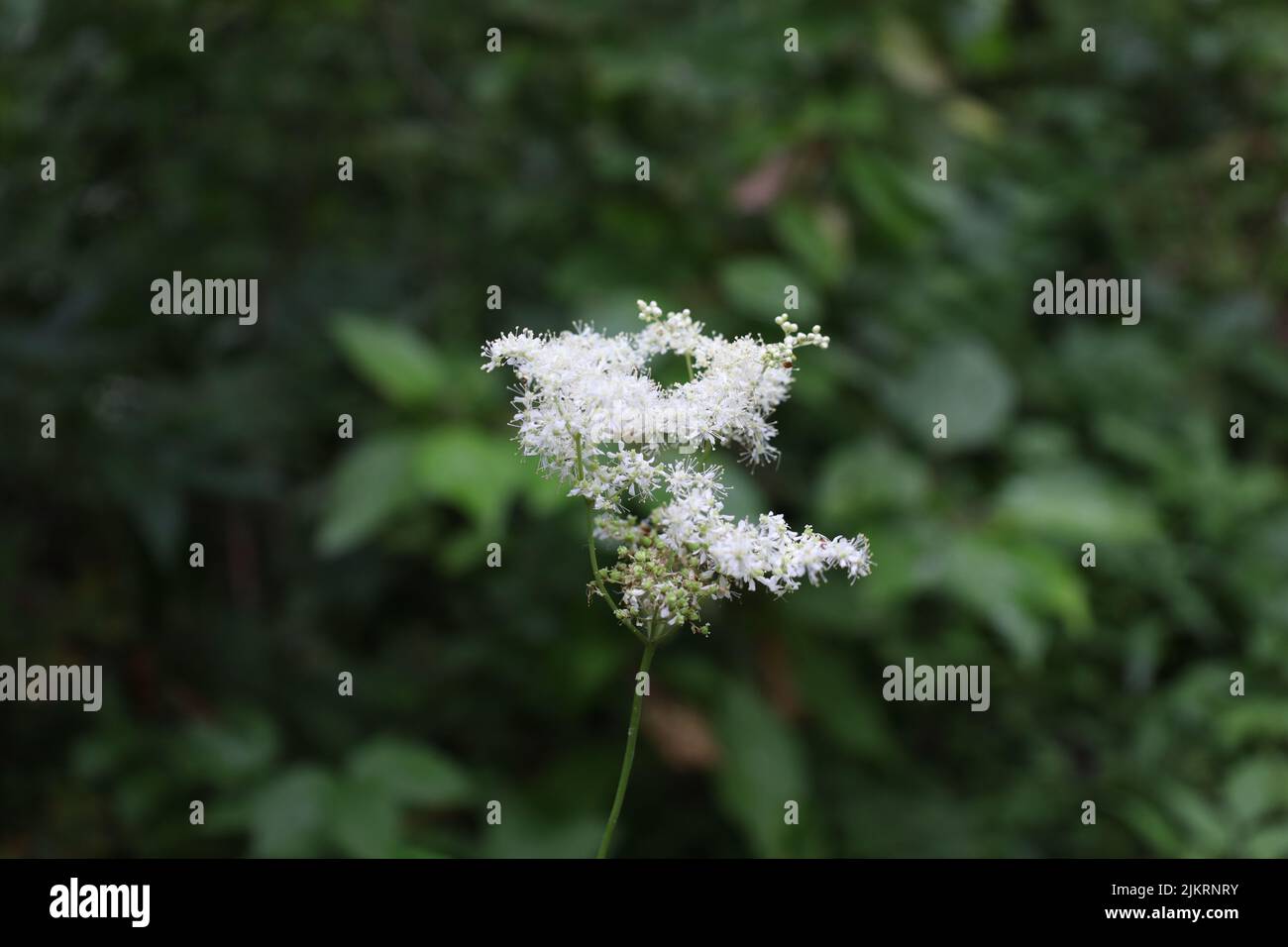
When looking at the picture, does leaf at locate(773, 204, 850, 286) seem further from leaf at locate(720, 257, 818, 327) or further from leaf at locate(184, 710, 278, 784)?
leaf at locate(184, 710, 278, 784)

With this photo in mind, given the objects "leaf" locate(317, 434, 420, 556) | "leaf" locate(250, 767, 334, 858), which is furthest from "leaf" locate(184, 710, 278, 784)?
"leaf" locate(317, 434, 420, 556)

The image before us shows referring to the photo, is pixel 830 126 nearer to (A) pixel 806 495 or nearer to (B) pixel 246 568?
(A) pixel 806 495

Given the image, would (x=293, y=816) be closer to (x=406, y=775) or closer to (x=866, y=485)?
(x=406, y=775)

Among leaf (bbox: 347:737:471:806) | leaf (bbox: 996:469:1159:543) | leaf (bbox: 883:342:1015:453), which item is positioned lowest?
leaf (bbox: 347:737:471:806)

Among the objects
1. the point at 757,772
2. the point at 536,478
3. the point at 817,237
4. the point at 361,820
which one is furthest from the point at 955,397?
the point at 361,820

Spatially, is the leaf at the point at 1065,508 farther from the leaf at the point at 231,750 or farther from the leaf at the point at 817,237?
the leaf at the point at 231,750

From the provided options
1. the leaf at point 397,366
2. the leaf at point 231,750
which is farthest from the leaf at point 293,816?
the leaf at point 397,366

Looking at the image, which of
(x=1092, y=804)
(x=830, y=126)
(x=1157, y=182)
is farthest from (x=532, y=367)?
(x=1157, y=182)
